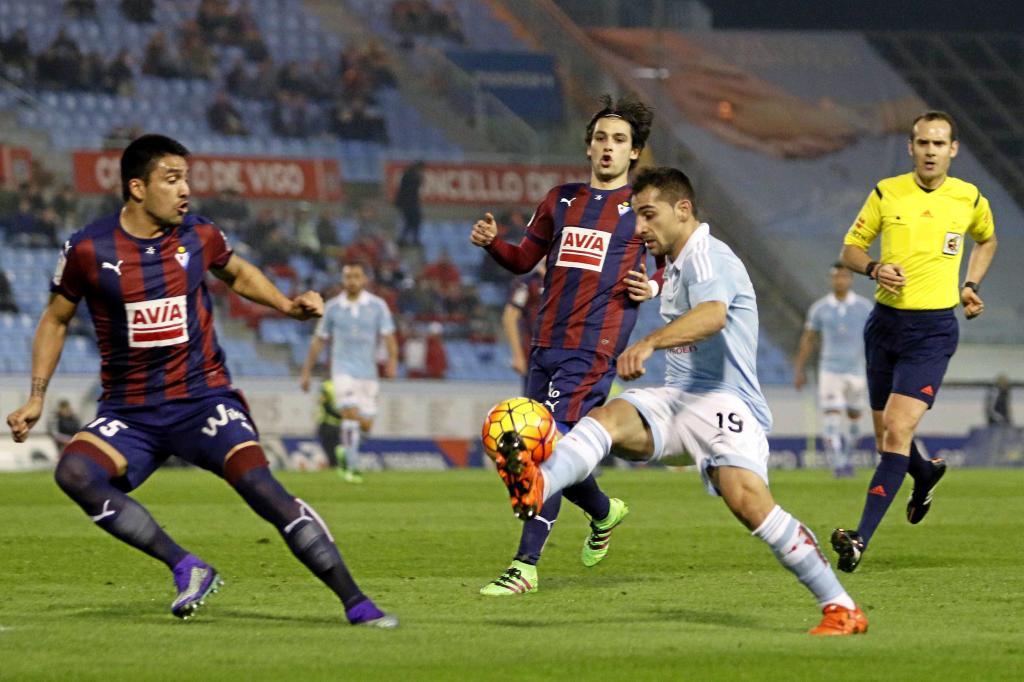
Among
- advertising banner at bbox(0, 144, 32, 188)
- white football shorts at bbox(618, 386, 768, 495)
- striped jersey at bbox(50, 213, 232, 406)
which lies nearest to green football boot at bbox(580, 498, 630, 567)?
white football shorts at bbox(618, 386, 768, 495)

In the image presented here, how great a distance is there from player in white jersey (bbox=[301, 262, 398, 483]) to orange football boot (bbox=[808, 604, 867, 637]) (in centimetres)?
1340

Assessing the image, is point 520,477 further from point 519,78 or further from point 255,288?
point 519,78

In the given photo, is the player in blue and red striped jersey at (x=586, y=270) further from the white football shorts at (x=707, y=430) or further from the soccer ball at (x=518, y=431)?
the soccer ball at (x=518, y=431)

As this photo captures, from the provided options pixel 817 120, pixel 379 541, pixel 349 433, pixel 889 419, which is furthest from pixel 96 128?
pixel 889 419

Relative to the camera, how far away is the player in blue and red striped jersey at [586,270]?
28.0 feet

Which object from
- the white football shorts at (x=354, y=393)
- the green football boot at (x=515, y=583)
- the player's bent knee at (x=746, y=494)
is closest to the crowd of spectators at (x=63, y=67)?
the white football shorts at (x=354, y=393)

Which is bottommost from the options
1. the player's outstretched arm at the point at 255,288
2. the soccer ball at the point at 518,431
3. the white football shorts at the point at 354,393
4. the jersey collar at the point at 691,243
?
the white football shorts at the point at 354,393

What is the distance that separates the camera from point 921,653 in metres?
6.17

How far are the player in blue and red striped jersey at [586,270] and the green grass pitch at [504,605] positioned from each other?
96cm

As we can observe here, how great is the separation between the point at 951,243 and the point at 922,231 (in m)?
0.18

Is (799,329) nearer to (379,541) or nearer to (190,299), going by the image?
(379,541)

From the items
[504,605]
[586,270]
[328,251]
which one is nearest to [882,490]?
[586,270]

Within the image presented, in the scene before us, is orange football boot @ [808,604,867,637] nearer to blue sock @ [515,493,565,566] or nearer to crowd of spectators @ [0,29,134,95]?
blue sock @ [515,493,565,566]

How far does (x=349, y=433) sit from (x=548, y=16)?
14826 mm
